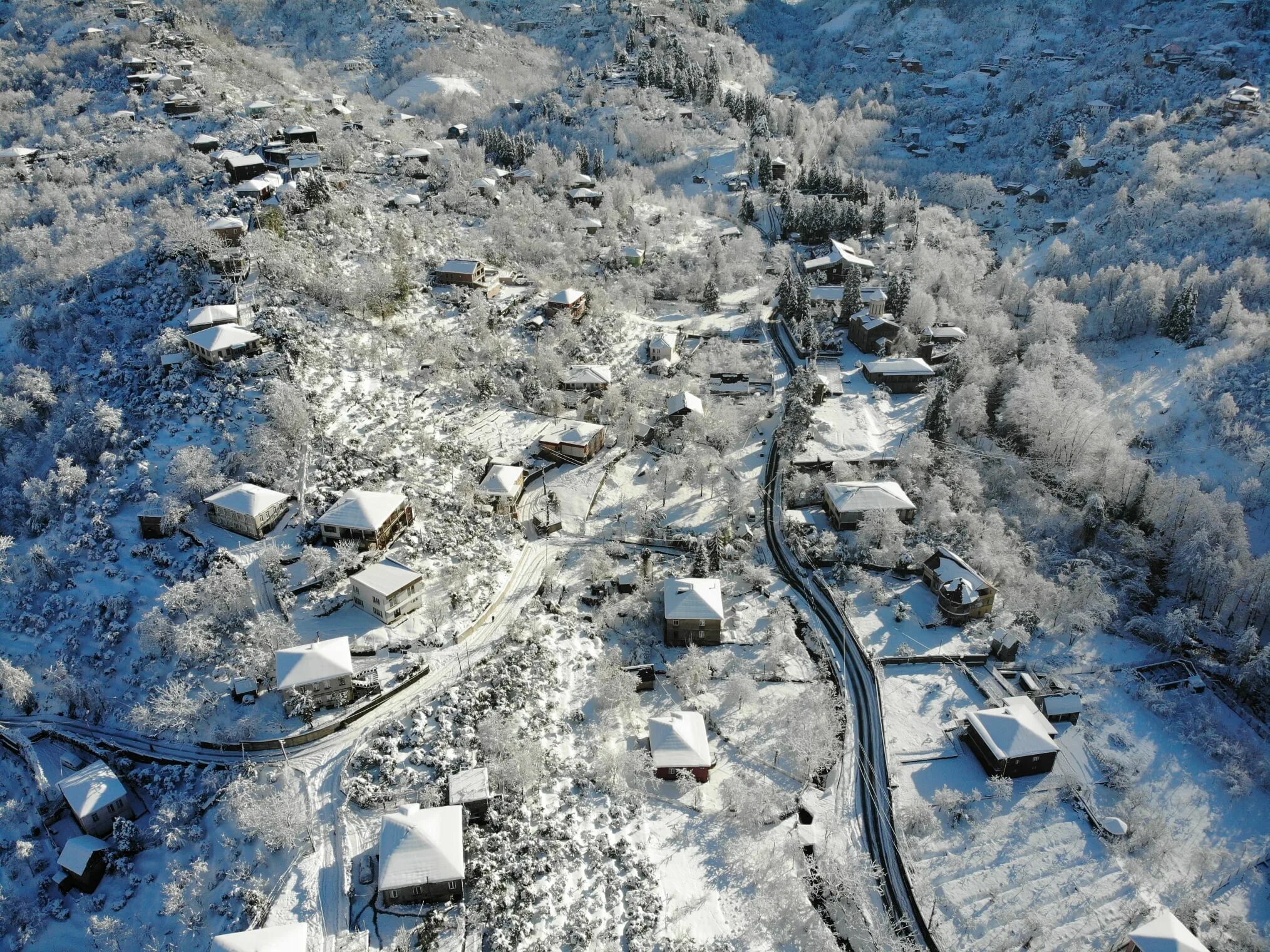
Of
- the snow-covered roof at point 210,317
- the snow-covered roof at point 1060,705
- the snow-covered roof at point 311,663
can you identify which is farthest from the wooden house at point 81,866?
the snow-covered roof at point 1060,705

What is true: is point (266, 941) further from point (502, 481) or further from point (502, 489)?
point (502, 481)

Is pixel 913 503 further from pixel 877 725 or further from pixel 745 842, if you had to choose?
pixel 745 842

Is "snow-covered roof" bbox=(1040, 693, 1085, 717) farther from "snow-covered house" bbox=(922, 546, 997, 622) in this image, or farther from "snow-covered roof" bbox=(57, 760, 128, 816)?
"snow-covered roof" bbox=(57, 760, 128, 816)

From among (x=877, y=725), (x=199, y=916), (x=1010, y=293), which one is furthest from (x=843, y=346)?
(x=199, y=916)

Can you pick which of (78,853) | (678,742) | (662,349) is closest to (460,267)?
(662,349)

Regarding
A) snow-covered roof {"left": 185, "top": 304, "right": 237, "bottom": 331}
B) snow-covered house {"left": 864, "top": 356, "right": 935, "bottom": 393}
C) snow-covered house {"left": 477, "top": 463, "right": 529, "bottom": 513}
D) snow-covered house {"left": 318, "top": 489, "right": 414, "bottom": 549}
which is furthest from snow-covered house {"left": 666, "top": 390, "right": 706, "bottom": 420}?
snow-covered roof {"left": 185, "top": 304, "right": 237, "bottom": 331}

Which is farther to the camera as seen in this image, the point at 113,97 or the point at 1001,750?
the point at 113,97
